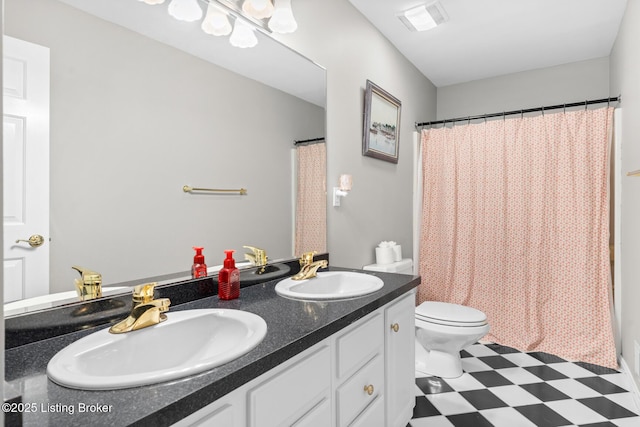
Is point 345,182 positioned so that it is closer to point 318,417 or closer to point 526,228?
point 318,417

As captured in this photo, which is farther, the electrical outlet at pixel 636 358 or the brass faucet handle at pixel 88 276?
the electrical outlet at pixel 636 358

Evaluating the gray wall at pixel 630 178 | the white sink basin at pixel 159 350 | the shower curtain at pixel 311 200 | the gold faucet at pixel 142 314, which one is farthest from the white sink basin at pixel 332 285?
Answer: the gray wall at pixel 630 178

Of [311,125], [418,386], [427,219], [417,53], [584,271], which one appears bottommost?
[418,386]

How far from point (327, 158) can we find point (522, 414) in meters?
1.75

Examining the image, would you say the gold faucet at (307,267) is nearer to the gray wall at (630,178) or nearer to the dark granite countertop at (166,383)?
the dark granite countertop at (166,383)

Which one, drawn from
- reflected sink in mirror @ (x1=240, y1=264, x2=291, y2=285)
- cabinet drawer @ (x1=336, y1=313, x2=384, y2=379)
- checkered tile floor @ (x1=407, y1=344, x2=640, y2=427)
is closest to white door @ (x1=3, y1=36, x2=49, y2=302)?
reflected sink in mirror @ (x1=240, y1=264, x2=291, y2=285)

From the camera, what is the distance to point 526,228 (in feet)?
9.51

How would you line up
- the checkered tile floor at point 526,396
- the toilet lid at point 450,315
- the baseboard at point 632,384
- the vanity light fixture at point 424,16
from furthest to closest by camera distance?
the vanity light fixture at point 424,16 → the toilet lid at point 450,315 → the baseboard at point 632,384 → the checkered tile floor at point 526,396

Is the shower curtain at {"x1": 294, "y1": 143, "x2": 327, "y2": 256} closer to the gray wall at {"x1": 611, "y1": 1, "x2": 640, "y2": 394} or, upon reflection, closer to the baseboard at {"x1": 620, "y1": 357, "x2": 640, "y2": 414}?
the gray wall at {"x1": 611, "y1": 1, "x2": 640, "y2": 394}

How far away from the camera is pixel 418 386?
2.30 m

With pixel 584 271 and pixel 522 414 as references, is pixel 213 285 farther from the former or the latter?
pixel 584 271

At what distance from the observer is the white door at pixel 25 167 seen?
A: 35.9 inches

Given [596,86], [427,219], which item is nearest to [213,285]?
[427,219]

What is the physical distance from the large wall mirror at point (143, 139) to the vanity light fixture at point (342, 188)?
54cm
